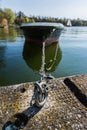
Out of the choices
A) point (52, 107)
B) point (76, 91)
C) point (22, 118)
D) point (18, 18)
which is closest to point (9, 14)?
point (18, 18)

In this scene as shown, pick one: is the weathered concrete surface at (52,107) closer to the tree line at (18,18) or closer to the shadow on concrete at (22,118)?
the shadow on concrete at (22,118)

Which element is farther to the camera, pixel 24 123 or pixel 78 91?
pixel 78 91

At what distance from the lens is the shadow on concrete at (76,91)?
3659 millimetres

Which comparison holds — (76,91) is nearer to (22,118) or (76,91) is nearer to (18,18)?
Result: (22,118)

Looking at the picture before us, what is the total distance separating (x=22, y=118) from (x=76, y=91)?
1373 millimetres

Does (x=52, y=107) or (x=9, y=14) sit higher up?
(x=52, y=107)

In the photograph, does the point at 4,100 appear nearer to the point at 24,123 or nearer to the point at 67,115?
the point at 24,123

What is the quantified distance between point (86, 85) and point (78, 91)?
0.35 meters

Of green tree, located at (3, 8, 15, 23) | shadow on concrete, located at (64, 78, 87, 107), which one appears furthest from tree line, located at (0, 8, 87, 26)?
shadow on concrete, located at (64, 78, 87, 107)

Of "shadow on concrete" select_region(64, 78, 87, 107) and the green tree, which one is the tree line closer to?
the green tree

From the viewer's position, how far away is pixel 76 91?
3.91 metres

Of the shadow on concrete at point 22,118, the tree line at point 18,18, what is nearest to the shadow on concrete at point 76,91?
the shadow on concrete at point 22,118

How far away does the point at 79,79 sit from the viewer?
4.39m

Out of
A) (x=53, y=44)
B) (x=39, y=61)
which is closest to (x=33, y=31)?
(x=53, y=44)
